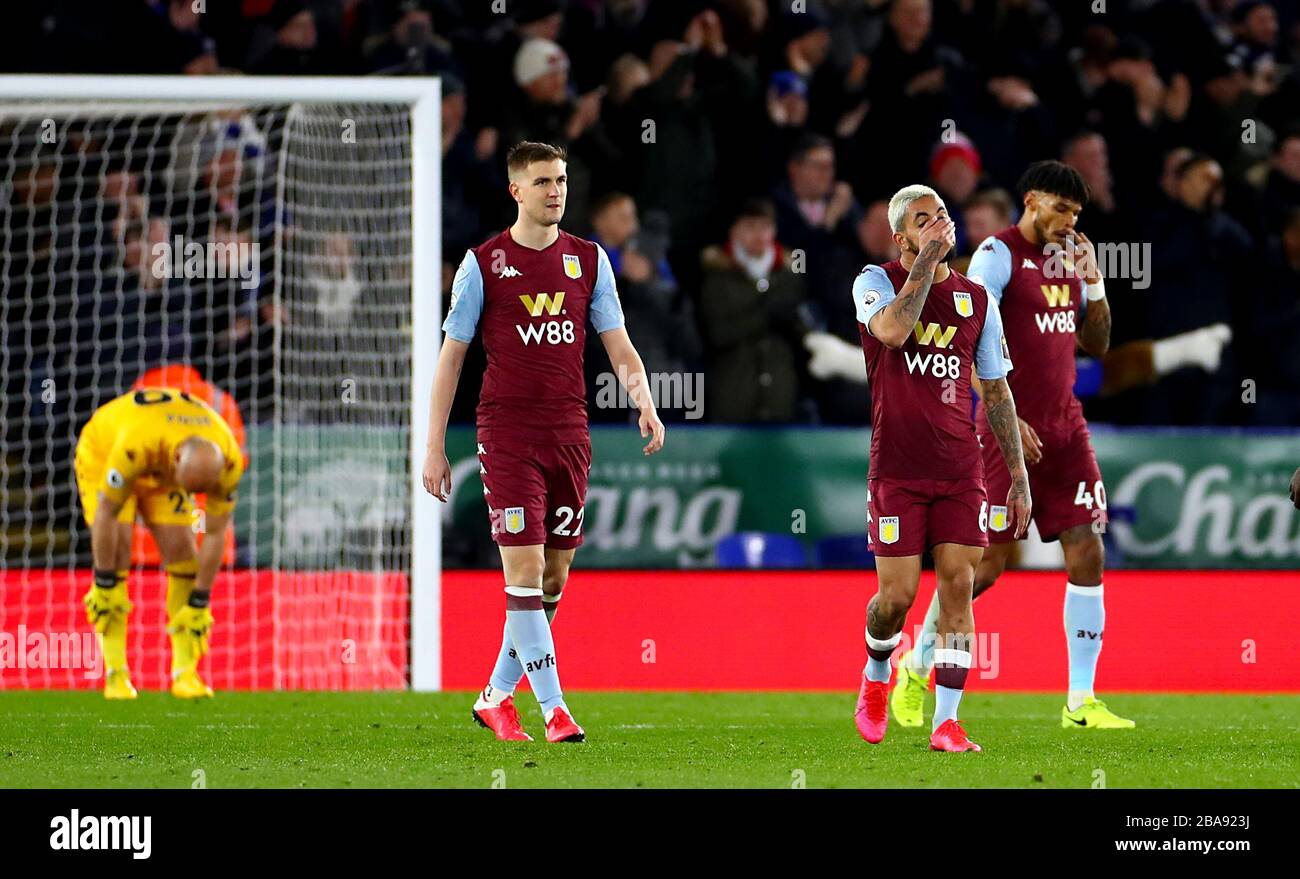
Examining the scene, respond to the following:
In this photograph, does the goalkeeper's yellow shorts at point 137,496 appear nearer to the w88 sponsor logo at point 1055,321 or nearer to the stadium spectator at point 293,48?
the stadium spectator at point 293,48

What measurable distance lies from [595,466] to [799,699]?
75.4 inches

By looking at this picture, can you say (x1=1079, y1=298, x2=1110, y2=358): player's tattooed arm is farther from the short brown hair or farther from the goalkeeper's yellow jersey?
the goalkeeper's yellow jersey

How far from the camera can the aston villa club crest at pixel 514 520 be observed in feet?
23.6

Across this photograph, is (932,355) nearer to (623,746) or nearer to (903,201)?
(903,201)

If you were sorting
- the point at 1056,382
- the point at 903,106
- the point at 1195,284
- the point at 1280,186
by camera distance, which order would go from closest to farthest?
the point at 1056,382 → the point at 1195,284 → the point at 903,106 → the point at 1280,186

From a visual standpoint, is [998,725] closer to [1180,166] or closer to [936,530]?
[936,530]

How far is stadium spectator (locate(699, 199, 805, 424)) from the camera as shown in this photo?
12.3 m

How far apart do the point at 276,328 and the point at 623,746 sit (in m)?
4.86

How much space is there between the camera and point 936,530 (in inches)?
279

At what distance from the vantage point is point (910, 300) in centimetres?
689

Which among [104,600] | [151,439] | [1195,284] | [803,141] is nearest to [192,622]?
[104,600]

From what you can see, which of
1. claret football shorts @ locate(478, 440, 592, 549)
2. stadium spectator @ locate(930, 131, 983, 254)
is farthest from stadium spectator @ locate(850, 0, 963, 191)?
claret football shorts @ locate(478, 440, 592, 549)

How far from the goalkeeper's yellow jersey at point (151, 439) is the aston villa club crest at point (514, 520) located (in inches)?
134

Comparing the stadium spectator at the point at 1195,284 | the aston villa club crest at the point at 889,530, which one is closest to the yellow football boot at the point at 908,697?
the aston villa club crest at the point at 889,530
